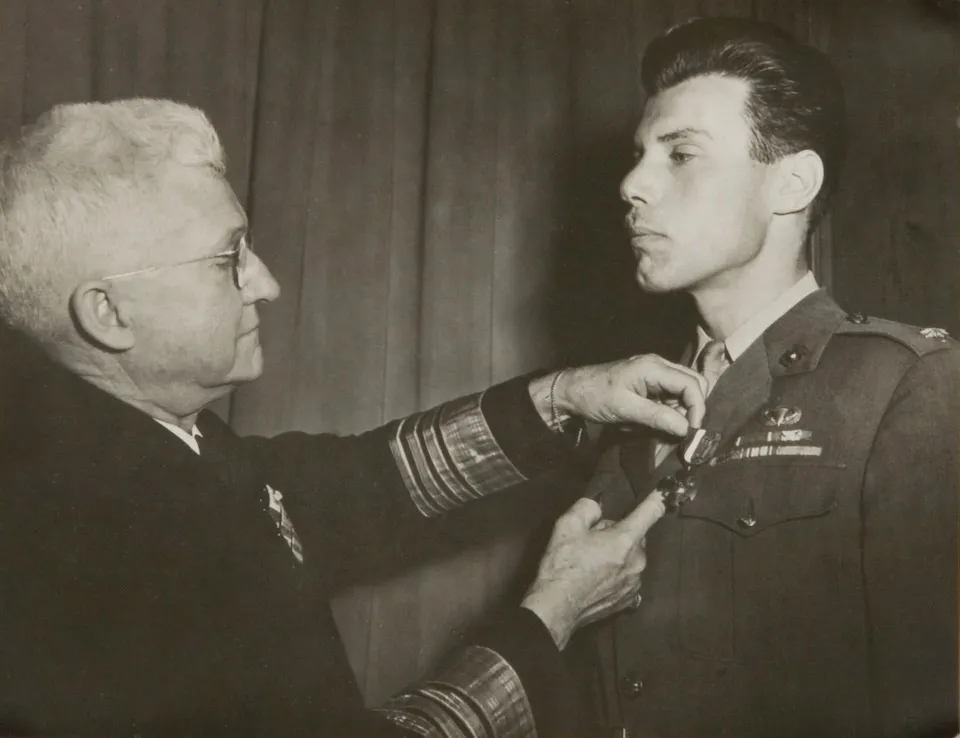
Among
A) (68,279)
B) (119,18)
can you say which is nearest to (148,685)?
(68,279)

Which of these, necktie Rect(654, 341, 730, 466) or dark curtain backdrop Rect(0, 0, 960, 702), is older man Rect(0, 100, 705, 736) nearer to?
necktie Rect(654, 341, 730, 466)

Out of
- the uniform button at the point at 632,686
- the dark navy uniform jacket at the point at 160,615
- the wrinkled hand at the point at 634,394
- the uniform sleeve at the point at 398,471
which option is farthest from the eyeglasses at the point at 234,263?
the uniform button at the point at 632,686

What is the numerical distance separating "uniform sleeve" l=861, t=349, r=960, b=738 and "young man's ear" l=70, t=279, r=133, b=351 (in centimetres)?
99

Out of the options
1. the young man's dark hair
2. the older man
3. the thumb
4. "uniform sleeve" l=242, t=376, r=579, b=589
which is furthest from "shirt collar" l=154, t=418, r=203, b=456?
the young man's dark hair

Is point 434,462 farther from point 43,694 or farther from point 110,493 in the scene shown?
point 43,694

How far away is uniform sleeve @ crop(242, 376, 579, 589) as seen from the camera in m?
1.41

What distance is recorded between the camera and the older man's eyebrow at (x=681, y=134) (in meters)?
1.25

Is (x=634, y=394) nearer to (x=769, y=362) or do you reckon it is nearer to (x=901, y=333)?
(x=769, y=362)

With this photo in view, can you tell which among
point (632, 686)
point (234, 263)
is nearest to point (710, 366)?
point (632, 686)

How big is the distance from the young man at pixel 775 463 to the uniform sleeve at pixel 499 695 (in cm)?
15

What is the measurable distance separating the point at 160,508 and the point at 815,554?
2.79 feet

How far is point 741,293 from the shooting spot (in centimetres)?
129

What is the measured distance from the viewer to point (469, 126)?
1.60 meters

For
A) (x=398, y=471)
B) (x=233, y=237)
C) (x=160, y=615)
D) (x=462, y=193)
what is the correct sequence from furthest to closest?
(x=462, y=193), (x=398, y=471), (x=233, y=237), (x=160, y=615)
